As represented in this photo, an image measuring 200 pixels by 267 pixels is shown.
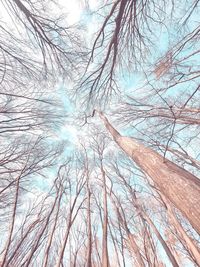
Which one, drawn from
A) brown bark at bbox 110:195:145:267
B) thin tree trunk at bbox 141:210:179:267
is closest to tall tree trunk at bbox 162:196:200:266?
thin tree trunk at bbox 141:210:179:267

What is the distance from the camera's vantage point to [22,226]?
19.8 ft

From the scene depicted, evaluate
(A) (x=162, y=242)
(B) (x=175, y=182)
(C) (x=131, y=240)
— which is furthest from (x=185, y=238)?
(B) (x=175, y=182)

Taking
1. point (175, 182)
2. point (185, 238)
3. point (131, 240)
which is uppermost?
point (131, 240)

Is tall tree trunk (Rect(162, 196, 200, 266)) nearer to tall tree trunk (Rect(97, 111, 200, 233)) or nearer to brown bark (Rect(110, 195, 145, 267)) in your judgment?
brown bark (Rect(110, 195, 145, 267))

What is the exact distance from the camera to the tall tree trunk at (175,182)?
1675 millimetres

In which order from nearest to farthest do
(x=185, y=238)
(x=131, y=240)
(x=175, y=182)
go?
(x=175, y=182)
(x=185, y=238)
(x=131, y=240)

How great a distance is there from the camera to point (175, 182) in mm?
2012

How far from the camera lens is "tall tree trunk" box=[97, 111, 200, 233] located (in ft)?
5.49

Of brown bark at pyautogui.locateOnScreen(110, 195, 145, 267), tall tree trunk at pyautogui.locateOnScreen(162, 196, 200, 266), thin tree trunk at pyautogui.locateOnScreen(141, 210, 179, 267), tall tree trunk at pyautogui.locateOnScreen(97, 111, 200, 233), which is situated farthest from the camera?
brown bark at pyautogui.locateOnScreen(110, 195, 145, 267)

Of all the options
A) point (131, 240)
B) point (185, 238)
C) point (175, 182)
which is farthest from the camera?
point (131, 240)

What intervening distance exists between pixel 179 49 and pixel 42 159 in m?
5.41

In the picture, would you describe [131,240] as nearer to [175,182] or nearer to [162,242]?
[162,242]

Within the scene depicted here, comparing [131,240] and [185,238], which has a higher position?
[131,240]

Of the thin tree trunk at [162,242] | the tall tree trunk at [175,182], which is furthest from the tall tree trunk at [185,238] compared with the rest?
the tall tree trunk at [175,182]
